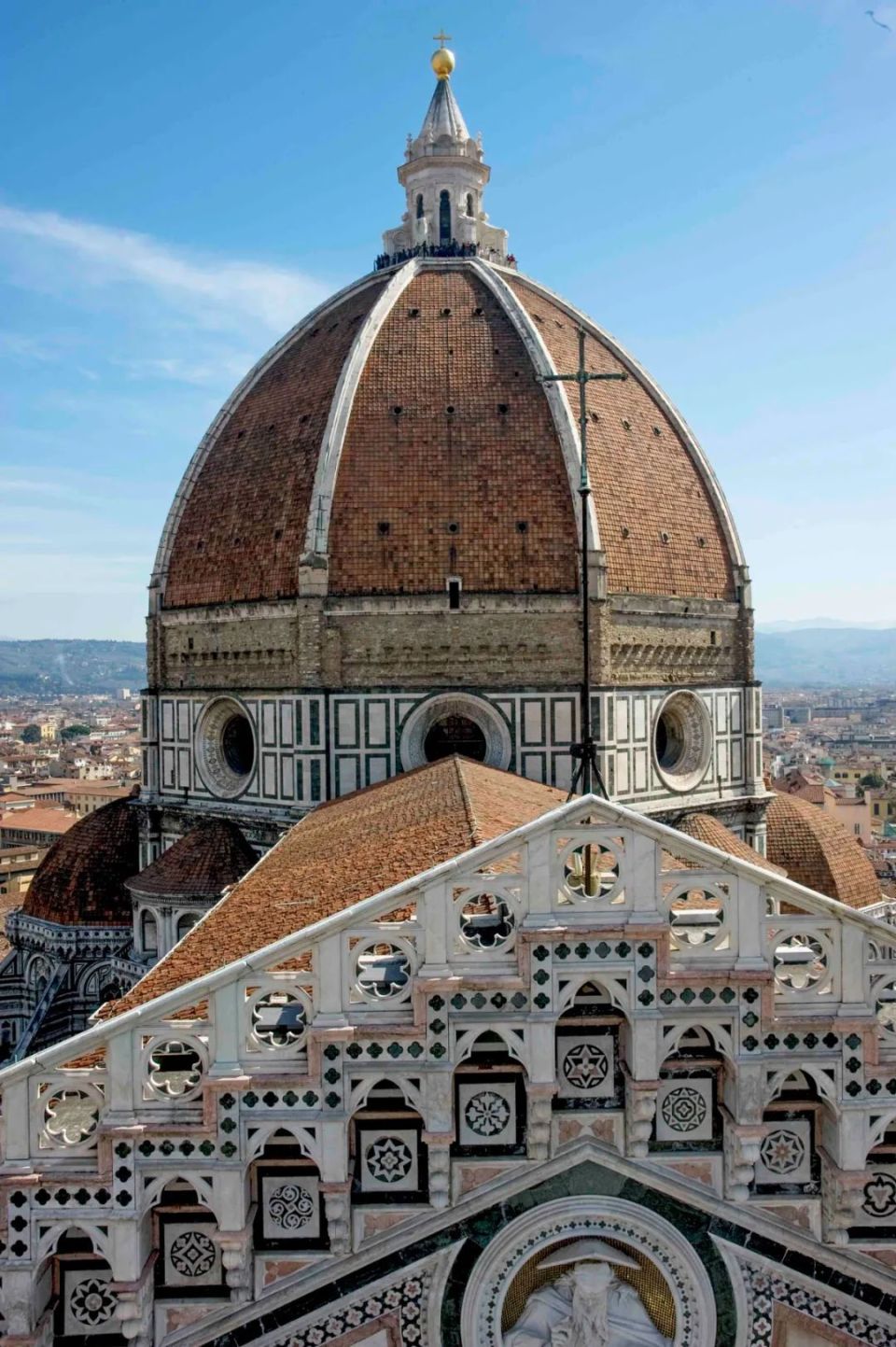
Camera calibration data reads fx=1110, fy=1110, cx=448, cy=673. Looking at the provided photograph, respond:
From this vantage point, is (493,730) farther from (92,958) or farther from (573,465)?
(92,958)

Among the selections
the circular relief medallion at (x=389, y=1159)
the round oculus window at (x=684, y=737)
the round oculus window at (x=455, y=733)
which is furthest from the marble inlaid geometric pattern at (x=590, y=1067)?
the round oculus window at (x=684, y=737)

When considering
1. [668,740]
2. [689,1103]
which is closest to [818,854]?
[668,740]

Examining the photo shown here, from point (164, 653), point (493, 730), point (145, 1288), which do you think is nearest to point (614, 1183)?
point (145, 1288)

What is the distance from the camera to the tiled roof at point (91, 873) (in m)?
17.7

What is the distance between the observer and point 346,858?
28.6ft

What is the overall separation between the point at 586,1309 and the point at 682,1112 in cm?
109

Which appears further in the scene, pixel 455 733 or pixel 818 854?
pixel 818 854

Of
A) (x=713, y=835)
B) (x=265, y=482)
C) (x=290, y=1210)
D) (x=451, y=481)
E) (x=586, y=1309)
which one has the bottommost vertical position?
(x=586, y=1309)

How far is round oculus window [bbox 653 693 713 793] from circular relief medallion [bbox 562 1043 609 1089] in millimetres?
11812

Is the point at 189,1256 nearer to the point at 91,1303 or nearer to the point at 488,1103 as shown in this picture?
the point at 91,1303

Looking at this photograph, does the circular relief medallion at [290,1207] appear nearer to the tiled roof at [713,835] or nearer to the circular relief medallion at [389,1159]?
the circular relief medallion at [389,1159]

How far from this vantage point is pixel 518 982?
545cm

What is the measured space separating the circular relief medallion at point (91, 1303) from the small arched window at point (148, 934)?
1024cm

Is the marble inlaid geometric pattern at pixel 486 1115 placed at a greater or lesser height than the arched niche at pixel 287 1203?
greater
